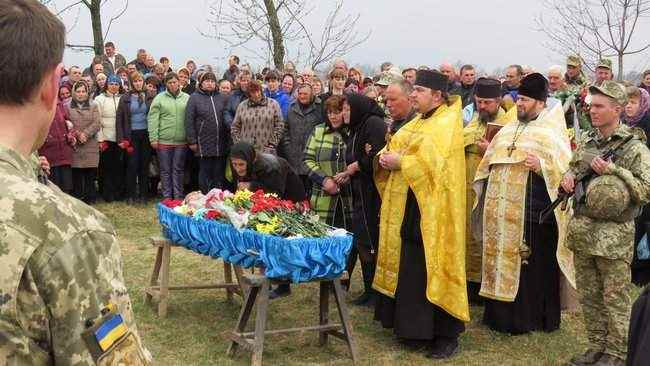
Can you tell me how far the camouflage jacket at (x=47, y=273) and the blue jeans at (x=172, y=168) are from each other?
10.3 m

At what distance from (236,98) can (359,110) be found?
197 inches

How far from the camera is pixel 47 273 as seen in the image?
4.76ft

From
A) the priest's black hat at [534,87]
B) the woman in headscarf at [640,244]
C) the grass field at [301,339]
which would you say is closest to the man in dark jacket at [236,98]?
the grass field at [301,339]

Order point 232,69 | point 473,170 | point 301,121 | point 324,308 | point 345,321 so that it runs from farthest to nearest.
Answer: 1. point 232,69
2. point 301,121
3. point 473,170
4. point 324,308
5. point 345,321

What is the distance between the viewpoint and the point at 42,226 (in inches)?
57.2

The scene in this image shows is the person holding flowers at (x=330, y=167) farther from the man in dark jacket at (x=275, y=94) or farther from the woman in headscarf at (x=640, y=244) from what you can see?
the man in dark jacket at (x=275, y=94)

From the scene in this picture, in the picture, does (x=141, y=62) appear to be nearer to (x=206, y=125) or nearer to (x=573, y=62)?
(x=206, y=125)

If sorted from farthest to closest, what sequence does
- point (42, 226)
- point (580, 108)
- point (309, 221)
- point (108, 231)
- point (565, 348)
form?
point (580, 108) < point (565, 348) < point (309, 221) < point (108, 231) < point (42, 226)

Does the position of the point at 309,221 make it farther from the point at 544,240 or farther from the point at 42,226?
the point at 42,226

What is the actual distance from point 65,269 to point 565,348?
5.45 meters

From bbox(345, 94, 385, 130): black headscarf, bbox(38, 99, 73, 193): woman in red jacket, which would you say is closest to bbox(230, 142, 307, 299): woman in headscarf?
bbox(345, 94, 385, 130): black headscarf

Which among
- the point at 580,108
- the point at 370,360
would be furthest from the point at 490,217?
the point at 580,108

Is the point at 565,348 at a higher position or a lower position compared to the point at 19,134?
lower

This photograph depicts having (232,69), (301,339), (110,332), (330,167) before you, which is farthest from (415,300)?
(232,69)
